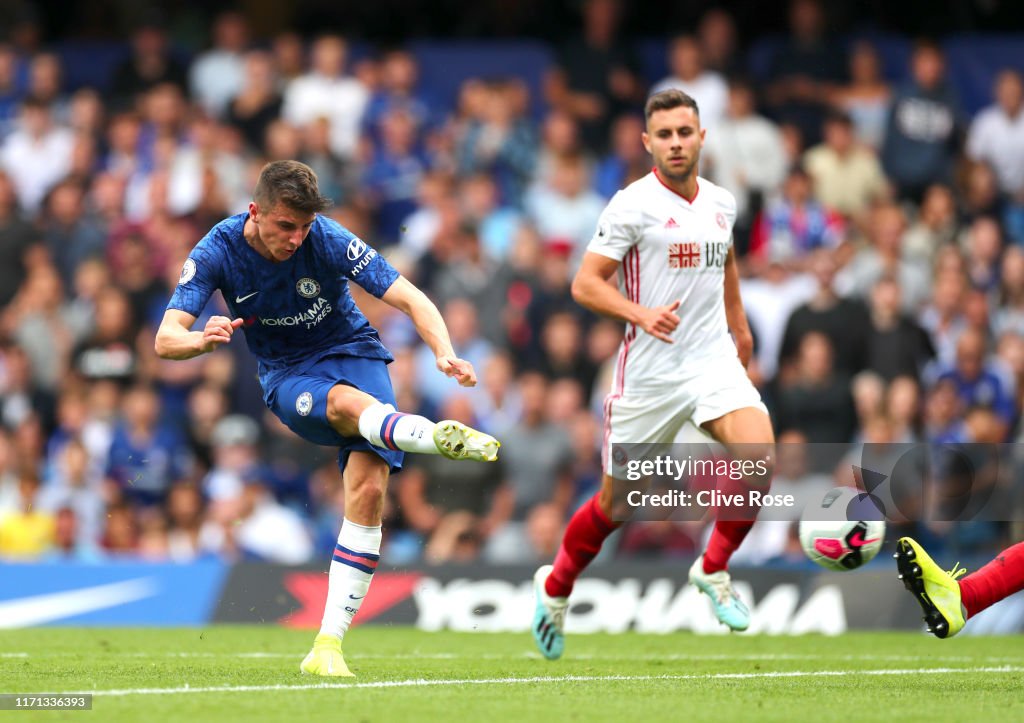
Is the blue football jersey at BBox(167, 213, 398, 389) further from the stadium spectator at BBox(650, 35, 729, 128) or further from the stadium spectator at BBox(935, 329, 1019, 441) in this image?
the stadium spectator at BBox(650, 35, 729, 128)

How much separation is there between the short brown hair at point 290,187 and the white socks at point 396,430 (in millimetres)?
1015

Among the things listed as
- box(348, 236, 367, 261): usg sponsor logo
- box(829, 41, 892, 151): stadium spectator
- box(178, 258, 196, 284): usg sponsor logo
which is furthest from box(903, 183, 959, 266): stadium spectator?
box(178, 258, 196, 284): usg sponsor logo

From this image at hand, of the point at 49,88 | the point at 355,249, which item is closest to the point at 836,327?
the point at 355,249

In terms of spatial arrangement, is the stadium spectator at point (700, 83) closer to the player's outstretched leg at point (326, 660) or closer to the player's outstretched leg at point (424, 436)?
the player's outstretched leg at point (424, 436)

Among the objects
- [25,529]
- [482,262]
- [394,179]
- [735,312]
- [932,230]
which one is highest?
[394,179]

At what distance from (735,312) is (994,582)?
2303 millimetres

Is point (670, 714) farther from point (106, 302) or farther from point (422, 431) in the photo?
point (106, 302)

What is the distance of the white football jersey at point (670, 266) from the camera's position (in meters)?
9.46

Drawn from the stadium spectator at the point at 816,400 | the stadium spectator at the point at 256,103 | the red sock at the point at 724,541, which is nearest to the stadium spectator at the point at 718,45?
the stadium spectator at the point at 816,400

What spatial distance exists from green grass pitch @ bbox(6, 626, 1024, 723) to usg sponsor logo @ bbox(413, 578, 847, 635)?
2.33 ft

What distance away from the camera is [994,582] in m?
8.25

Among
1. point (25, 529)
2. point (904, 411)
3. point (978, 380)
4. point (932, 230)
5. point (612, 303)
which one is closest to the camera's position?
point (612, 303)

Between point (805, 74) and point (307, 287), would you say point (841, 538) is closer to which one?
point (307, 287)

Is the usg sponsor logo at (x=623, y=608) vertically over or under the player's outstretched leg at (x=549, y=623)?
under
